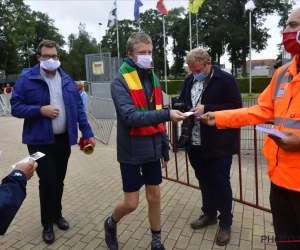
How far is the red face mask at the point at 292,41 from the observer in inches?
71.2

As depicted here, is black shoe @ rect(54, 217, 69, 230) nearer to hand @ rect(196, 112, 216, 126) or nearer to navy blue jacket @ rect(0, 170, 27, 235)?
navy blue jacket @ rect(0, 170, 27, 235)

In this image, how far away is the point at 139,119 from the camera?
2.32 m

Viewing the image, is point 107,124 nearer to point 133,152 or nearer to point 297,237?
point 133,152

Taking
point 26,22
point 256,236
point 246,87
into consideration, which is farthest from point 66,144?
point 26,22

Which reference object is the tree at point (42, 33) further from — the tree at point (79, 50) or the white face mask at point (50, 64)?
the white face mask at point (50, 64)

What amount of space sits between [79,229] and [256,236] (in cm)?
194

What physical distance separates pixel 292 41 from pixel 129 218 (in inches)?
105

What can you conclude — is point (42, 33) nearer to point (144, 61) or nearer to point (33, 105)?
point (33, 105)

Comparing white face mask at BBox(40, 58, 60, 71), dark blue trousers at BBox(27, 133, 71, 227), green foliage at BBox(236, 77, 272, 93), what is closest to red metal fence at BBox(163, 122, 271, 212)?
dark blue trousers at BBox(27, 133, 71, 227)

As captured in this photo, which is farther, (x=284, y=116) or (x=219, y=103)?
(x=219, y=103)

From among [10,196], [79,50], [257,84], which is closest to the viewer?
[10,196]

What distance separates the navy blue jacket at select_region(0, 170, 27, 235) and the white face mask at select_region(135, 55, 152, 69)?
4.19 feet

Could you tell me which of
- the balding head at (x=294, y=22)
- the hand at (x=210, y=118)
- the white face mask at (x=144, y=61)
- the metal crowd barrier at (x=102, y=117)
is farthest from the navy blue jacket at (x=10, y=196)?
the metal crowd barrier at (x=102, y=117)

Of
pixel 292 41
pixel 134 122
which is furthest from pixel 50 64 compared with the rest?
pixel 292 41
